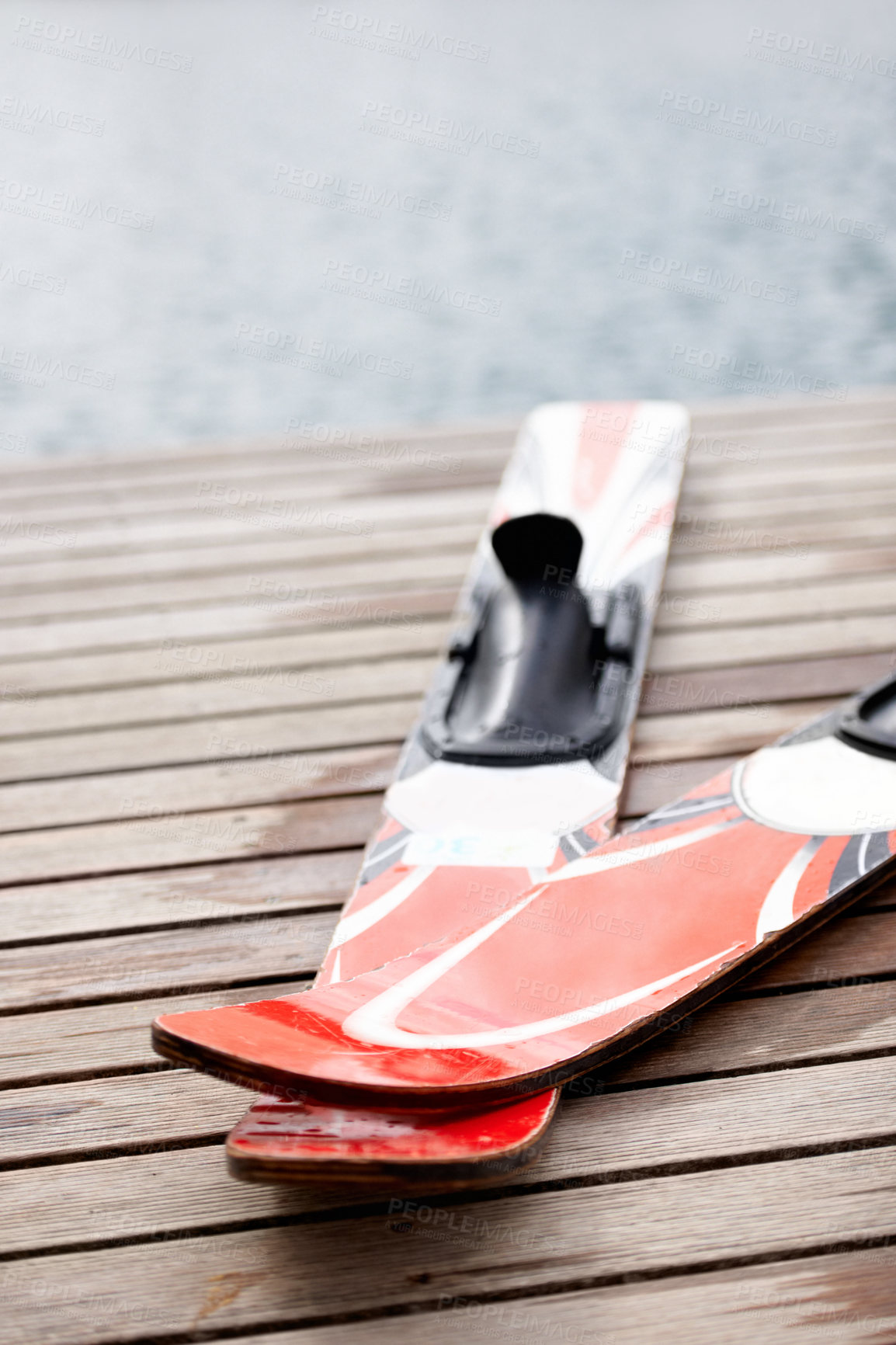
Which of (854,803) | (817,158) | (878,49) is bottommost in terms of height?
(854,803)

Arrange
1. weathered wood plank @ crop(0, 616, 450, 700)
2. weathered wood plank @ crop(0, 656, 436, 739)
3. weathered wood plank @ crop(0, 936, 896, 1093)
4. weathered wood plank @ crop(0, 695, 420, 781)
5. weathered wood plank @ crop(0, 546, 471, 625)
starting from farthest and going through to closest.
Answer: weathered wood plank @ crop(0, 546, 471, 625) → weathered wood plank @ crop(0, 616, 450, 700) → weathered wood plank @ crop(0, 656, 436, 739) → weathered wood plank @ crop(0, 695, 420, 781) → weathered wood plank @ crop(0, 936, 896, 1093)

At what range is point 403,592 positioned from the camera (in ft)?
8.44

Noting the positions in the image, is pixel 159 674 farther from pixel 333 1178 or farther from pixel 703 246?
pixel 703 246

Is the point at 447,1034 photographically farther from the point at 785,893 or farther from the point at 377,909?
the point at 785,893

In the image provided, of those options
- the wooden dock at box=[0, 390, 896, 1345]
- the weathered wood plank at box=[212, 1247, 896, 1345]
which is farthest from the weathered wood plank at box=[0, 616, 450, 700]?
the weathered wood plank at box=[212, 1247, 896, 1345]

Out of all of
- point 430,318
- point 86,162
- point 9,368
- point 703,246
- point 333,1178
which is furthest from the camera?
point 86,162

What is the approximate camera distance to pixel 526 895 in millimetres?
1558

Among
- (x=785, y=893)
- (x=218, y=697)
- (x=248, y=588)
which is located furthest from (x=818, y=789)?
(x=248, y=588)

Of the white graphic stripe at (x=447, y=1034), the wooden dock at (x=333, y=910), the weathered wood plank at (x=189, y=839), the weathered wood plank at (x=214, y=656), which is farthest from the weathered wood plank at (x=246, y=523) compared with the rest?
the white graphic stripe at (x=447, y=1034)

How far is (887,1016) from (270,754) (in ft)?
3.65

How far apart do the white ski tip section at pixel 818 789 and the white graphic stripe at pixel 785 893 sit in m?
0.04

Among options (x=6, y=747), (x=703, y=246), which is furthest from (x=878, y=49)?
(x=6, y=747)

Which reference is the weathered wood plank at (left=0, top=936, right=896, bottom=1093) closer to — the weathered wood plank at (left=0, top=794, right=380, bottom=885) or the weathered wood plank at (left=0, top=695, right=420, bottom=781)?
the weathered wood plank at (left=0, top=794, right=380, bottom=885)

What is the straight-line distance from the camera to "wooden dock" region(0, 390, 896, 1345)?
1.16 metres
